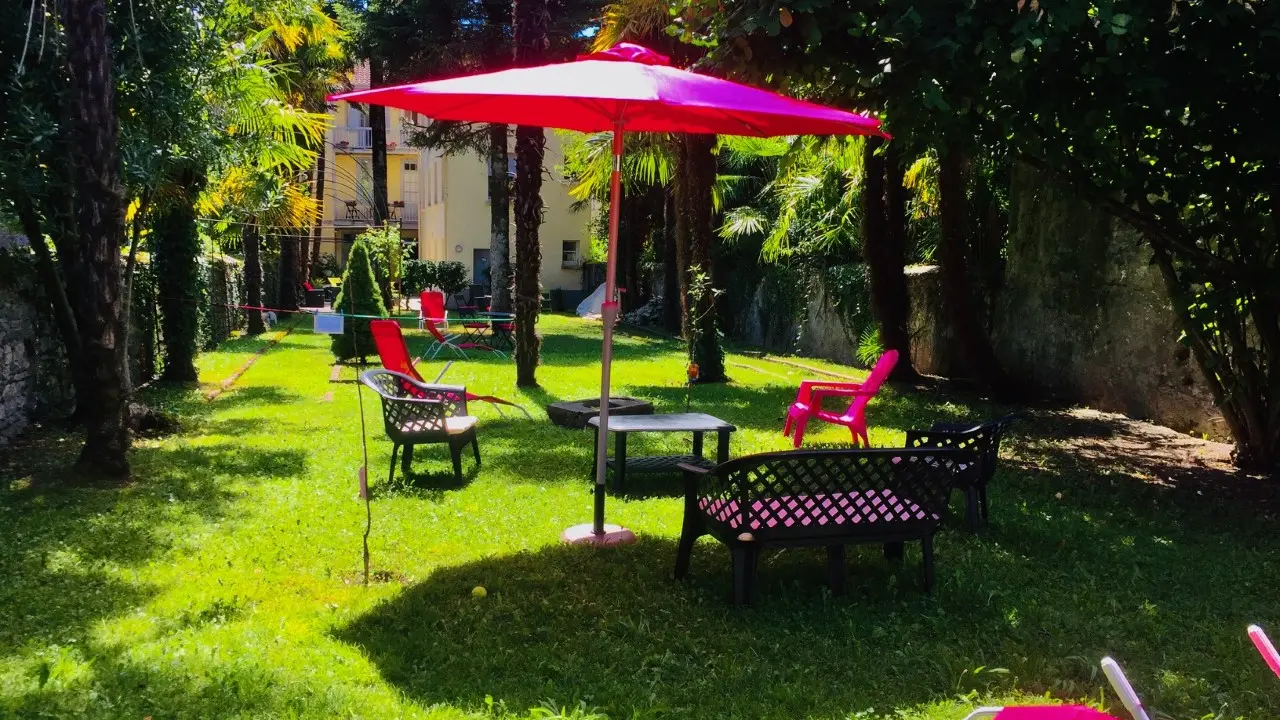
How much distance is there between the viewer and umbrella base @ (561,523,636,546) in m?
5.49

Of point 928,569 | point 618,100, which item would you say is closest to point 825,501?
point 928,569

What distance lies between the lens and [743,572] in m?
4.46

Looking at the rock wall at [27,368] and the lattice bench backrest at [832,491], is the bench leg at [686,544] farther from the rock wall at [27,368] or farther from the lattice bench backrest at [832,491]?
the rock wall at [27,368]

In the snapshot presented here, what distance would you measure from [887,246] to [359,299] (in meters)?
8.47

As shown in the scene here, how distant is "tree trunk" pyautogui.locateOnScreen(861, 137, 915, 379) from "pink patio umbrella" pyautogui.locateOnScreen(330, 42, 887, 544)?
25.6 ft

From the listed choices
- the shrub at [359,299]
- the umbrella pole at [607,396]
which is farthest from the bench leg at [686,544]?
the shrub at [359,299]

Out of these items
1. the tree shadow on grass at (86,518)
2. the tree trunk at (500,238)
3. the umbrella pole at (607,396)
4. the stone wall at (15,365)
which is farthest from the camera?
the tree trunk at (500,238)

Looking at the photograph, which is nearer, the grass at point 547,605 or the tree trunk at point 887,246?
the grass at point 547,605

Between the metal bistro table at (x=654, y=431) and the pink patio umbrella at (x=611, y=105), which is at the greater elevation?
the pink patio umbrella at (x=611, y=105)

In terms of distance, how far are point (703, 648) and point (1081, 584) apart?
2.27 m

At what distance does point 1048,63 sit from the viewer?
645cm

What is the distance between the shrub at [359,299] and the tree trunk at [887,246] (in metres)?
7.92

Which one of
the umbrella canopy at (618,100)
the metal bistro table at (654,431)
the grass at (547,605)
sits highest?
the umbrella canopy at (618,100)

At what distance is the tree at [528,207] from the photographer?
497 inches
